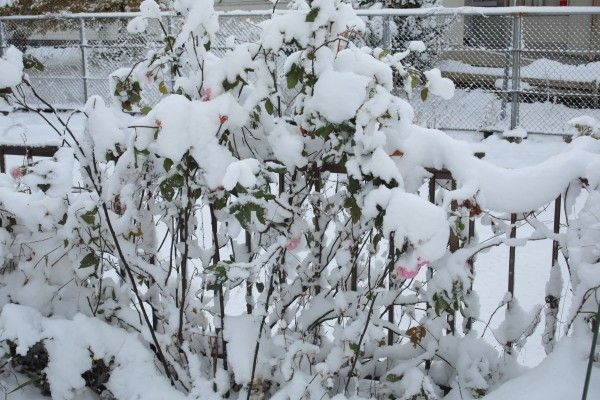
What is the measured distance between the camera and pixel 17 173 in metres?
2.63

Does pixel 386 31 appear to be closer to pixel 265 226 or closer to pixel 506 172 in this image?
pixel 506 172

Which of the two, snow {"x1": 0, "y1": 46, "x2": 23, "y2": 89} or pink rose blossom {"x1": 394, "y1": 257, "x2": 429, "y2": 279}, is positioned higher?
snow {"x1": 0, "y1": 46, "x2": 23, "y2": 89}

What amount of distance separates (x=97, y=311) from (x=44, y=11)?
12.6 m

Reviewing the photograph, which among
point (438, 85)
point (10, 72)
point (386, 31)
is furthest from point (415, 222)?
point (386, 31)

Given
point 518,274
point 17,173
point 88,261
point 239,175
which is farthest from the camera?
point 518,274

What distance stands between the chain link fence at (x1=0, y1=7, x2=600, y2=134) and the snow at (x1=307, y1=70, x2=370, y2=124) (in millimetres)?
6591

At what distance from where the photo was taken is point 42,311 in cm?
276

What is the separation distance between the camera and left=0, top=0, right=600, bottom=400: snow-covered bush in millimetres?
2195

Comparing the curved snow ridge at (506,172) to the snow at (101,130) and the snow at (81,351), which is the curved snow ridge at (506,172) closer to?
the snow at (101,130)

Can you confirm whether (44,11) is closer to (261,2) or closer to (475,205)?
(261,2)

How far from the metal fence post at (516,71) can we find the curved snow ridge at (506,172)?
22.0 ft

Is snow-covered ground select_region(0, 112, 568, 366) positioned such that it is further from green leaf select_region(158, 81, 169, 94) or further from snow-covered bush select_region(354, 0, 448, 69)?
snow-covered bush select_region(354, 0, 448, 69)

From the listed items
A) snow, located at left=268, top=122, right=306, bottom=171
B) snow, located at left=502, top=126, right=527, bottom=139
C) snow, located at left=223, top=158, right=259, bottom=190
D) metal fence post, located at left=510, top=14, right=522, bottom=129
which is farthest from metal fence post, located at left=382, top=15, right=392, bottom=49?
snow, located at left=223, top=158, right=259, bottom=190

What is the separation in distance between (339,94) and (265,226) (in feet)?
1.60
